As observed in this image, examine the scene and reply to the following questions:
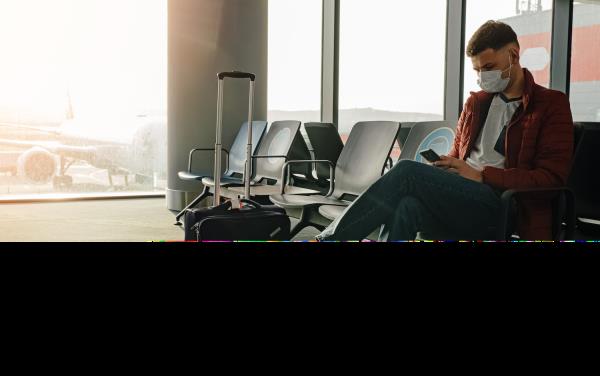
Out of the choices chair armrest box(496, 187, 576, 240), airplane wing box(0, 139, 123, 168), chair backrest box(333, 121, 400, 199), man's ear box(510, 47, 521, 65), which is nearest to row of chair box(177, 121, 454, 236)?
chair backrest box(333, 121, 400, 199)

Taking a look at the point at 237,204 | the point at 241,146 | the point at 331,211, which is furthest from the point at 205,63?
the point at 331,211

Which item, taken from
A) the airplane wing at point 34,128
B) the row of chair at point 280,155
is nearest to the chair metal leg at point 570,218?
the row of chair at point 280,155

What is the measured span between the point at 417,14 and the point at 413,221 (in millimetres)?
3902

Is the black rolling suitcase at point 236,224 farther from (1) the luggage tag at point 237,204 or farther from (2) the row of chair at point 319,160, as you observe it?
(2) the row of chair at point 319,160

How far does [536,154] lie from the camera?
214 centimetres

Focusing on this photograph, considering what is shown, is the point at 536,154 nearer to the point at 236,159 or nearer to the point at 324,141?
the point at 324,141

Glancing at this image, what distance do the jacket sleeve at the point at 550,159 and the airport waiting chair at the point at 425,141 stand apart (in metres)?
0.77

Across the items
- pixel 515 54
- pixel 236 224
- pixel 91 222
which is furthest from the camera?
pixel 91 222

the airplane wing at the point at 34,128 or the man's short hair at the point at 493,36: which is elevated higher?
the man's short hair at the point at 493,36

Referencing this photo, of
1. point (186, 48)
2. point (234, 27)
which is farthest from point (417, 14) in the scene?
point (186, 48)

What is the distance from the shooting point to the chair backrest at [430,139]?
2.89 m

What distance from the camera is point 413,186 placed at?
2.05 m

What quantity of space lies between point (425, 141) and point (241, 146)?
2.20 metres
